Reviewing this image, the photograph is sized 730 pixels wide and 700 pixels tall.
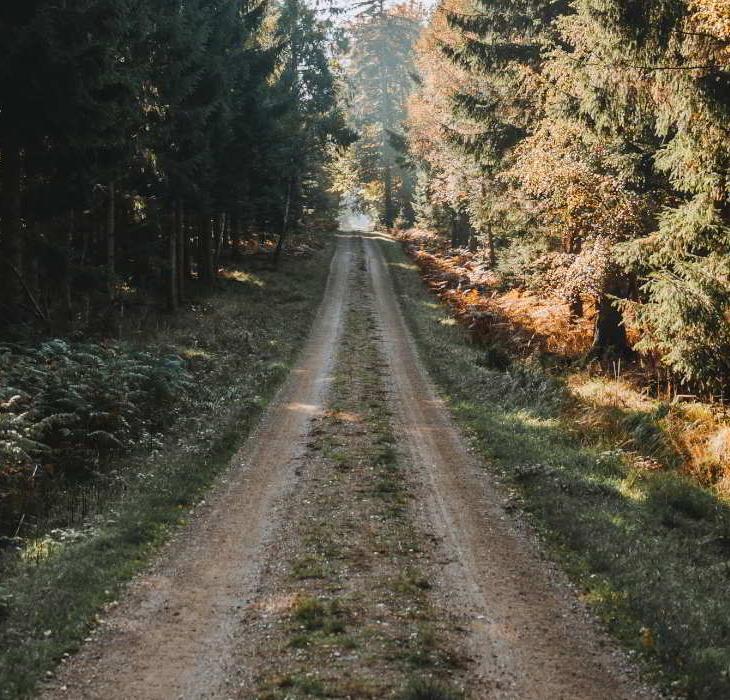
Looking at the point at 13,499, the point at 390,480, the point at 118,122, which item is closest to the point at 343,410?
the point at 390,480

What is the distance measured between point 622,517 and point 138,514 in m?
7.49

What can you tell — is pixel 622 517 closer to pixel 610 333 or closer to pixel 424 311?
pixel 610 333

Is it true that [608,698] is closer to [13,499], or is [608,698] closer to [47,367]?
[13,499]

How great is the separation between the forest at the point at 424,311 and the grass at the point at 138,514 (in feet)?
0.15

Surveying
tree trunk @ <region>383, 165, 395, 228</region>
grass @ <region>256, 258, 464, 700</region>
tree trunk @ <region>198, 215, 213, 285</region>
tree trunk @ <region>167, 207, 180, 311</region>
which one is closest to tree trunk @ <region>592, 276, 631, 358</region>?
grass @ <region>256, 258, 464, 700</region>

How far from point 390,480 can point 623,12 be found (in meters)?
9.80

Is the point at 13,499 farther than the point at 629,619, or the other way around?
the point at 13,499

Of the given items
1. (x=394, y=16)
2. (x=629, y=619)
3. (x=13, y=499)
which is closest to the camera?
(x=629, y=619)

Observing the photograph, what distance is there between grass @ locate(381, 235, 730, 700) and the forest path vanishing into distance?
1.38ft

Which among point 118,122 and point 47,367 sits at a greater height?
point 118,122

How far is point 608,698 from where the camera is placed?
597 centimetres

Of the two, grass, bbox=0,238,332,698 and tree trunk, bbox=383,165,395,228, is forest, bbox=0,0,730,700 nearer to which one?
grass, bbox=0,238,332,698

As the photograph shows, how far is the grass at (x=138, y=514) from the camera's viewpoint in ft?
21.6

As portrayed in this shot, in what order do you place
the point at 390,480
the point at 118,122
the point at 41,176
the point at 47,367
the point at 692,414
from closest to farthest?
the point at 390,480
the point at 47,367
the point at 692,414
the point at 118,122
the point at 41,176
